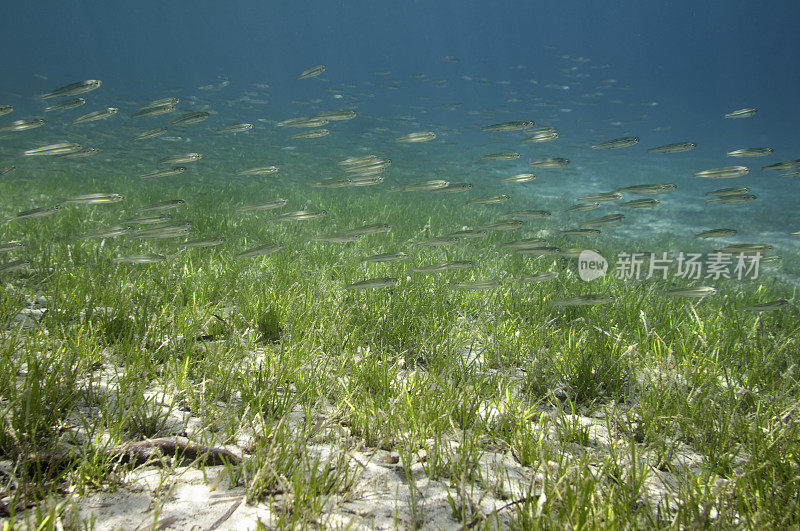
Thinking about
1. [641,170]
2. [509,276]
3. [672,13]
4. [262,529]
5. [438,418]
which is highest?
[672,13]

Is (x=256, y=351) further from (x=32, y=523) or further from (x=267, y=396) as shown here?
(x=32, y=523)

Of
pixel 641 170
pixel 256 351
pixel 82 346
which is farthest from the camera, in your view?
pixel 641 170

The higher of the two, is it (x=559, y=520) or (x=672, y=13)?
(x=672, y=13)

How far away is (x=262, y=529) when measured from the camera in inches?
57.1

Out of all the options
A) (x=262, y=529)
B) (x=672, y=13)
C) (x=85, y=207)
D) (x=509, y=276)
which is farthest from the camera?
(x=672, y=13)

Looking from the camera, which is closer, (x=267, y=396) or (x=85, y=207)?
(x=267, y=396)

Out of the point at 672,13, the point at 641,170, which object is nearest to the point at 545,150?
the point at 641,170

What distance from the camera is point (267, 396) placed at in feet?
8.40

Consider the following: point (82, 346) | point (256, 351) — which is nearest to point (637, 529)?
point (256, 351)

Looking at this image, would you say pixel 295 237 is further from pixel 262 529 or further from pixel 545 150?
pixel 545 150

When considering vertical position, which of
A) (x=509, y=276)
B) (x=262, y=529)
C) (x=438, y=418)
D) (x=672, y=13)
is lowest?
(x=509, y=276)

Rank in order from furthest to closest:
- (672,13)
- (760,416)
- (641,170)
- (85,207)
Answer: (672,13), (641,170), (85,207), (760,416)

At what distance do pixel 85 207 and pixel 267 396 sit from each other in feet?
30.7

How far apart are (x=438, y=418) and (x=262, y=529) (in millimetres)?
1111
